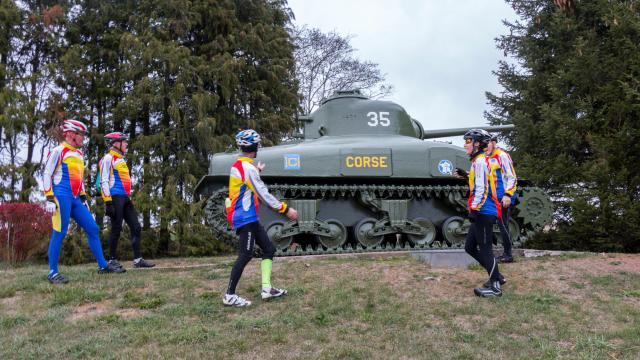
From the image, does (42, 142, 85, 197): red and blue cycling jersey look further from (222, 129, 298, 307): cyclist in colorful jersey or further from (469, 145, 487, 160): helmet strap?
(469, 145, 487, 160): helmet strap

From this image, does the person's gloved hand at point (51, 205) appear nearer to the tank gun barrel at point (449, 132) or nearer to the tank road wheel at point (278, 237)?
the tank road wheel at point (278, 237)

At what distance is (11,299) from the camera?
5.81m

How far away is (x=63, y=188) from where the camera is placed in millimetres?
6422


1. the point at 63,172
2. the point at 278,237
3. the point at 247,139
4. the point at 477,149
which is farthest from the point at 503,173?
the point at 63,172

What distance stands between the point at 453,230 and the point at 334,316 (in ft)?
19.2

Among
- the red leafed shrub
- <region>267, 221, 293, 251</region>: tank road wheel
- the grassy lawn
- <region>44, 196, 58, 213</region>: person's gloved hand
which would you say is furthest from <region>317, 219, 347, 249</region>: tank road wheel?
the red leafed shrub

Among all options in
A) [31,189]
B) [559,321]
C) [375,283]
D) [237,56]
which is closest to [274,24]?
[237,56]

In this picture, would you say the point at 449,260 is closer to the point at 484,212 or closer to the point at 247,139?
the point at 484,212

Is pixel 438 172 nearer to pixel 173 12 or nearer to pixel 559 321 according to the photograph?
pixel 559 321

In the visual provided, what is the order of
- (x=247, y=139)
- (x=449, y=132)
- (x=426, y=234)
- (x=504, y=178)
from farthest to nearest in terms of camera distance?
1. (x=449, y=132)
2. (x=426, y=234)
3. (x=504, y=178)
4. (x=247, y=139)

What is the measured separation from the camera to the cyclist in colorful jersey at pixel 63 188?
631 centimetres

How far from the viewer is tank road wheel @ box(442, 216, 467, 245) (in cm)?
1017

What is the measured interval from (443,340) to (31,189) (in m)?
13.9

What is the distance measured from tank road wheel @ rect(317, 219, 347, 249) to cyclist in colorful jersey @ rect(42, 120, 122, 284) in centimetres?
434
